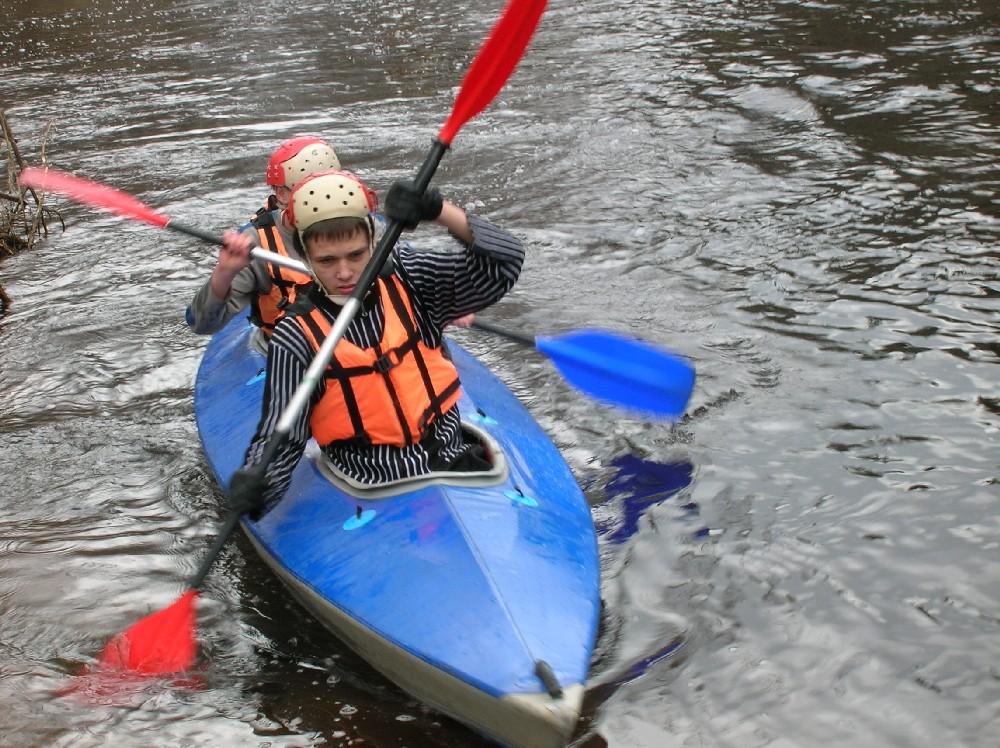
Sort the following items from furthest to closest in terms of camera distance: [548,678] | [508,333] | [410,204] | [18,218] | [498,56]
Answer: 1. [18,218]
2. [508,333]
3. [498,56]
4. [410,204]
5. [548,678]

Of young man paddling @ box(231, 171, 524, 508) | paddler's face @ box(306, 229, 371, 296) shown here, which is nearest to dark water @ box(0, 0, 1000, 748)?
young man paddling @ box(231, 171, 524, 508)

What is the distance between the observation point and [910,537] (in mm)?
3854

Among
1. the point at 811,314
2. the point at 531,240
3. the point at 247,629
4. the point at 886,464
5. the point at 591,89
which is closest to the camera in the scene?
the point at 247,629

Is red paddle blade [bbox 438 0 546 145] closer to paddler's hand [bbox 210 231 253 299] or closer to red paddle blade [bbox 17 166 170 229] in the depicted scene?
paddler's hand [bbox 210 231 253 299]

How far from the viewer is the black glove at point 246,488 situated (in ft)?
10.5

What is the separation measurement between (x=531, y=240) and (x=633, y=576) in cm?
373

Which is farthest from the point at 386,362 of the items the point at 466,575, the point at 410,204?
the point at 466,575

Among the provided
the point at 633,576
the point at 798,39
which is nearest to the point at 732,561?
the point at 633,576

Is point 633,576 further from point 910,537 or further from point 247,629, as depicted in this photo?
point 247,629

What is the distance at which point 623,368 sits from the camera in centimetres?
434

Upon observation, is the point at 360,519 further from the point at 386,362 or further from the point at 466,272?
the point at 466,272

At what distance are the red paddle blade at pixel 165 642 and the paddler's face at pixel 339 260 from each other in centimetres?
108

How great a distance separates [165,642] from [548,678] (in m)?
1.38

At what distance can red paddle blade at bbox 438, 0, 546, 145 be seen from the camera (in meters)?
3.76
